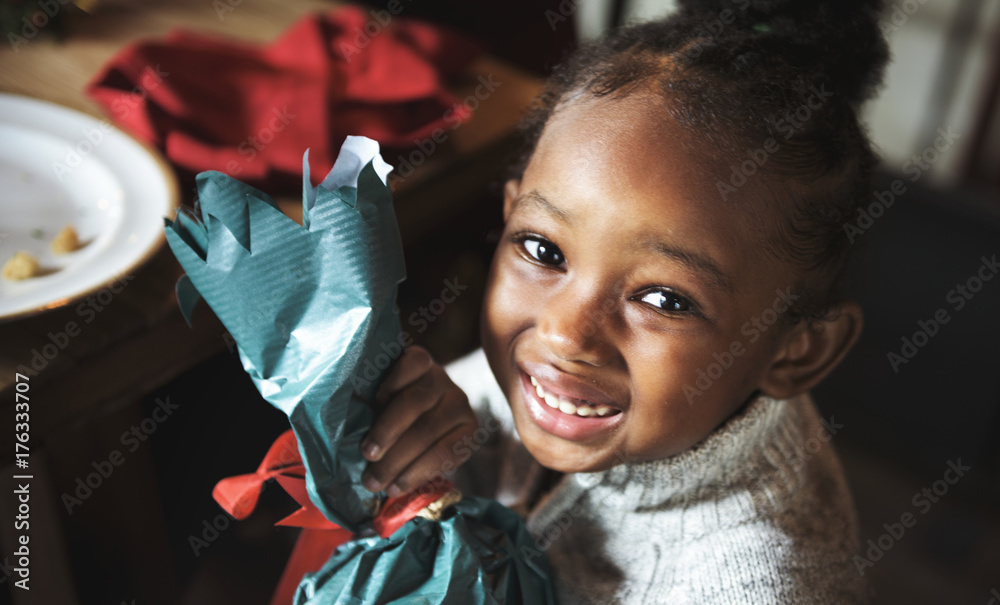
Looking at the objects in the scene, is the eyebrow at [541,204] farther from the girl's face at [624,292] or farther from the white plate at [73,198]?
the white plate at [73,198]

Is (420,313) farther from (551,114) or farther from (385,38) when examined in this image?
(551,114)

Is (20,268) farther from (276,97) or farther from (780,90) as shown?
(780,90)

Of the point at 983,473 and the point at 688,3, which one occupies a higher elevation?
the point at 688,3

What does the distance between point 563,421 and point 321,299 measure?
224mm

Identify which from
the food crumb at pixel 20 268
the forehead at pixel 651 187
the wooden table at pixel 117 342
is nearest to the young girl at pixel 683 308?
the forehead at pixel 651 187

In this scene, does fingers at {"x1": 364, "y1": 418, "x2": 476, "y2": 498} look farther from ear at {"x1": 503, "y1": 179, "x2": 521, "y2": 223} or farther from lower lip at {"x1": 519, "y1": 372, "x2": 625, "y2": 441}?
ear at {"x1": 503, "y1": 179, "x2": 521, "y2": 223}

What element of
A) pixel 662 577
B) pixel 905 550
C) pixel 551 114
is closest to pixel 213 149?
pixel 551 114

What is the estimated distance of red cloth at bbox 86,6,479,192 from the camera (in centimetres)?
89

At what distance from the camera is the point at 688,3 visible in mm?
751

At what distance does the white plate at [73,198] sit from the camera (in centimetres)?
76

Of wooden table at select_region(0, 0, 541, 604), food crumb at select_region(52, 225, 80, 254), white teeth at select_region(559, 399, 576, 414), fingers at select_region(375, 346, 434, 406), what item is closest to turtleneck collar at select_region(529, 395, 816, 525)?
white teeth at select_region(559, 399, 576, 414)

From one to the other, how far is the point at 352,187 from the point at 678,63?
278mm

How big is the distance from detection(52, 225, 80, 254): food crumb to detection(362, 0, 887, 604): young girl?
1.38 feet

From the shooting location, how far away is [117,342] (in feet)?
2.35
